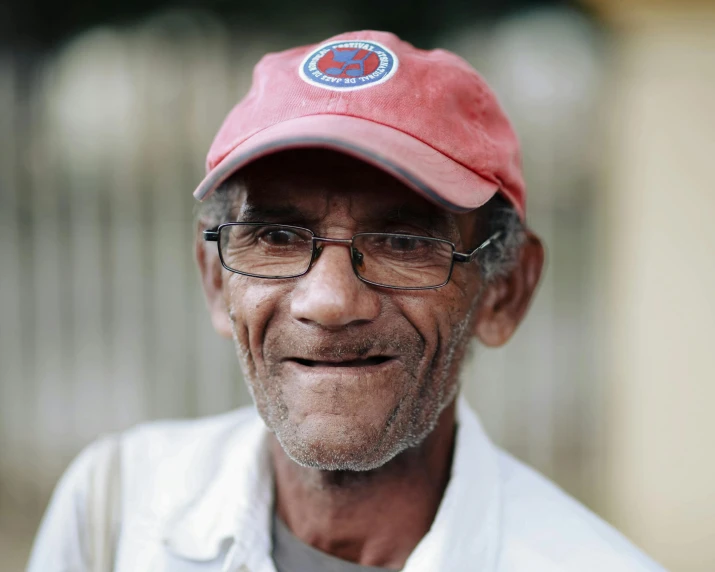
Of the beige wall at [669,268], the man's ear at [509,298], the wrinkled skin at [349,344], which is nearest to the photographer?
the wrinkled skin at [349,344]

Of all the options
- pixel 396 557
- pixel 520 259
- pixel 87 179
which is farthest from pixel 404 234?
pixel 87 179

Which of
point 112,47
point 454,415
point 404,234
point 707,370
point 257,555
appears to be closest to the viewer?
point 404,234

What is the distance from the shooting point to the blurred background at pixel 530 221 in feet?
13.7

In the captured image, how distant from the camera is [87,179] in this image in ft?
15.1

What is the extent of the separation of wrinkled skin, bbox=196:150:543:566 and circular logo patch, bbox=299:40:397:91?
0.16 meters

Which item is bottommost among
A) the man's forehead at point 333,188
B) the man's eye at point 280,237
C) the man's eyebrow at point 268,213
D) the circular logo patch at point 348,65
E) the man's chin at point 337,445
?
the man's chin at point 337,445

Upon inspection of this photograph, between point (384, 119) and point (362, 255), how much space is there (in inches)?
11.4

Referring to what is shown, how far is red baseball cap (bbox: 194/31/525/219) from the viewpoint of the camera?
1.54 meters

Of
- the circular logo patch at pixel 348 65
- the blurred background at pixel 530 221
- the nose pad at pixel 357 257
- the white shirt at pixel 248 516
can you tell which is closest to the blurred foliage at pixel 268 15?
the blurred background at pixel 530 221

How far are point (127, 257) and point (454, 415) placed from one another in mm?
3189

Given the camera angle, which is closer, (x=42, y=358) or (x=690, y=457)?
(x=690, y=457)

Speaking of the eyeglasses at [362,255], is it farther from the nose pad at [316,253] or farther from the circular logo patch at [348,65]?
the circular logo patch at [348,65]

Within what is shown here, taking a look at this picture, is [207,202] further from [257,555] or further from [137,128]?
[137,128]

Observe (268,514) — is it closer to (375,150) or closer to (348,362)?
(348,362)
